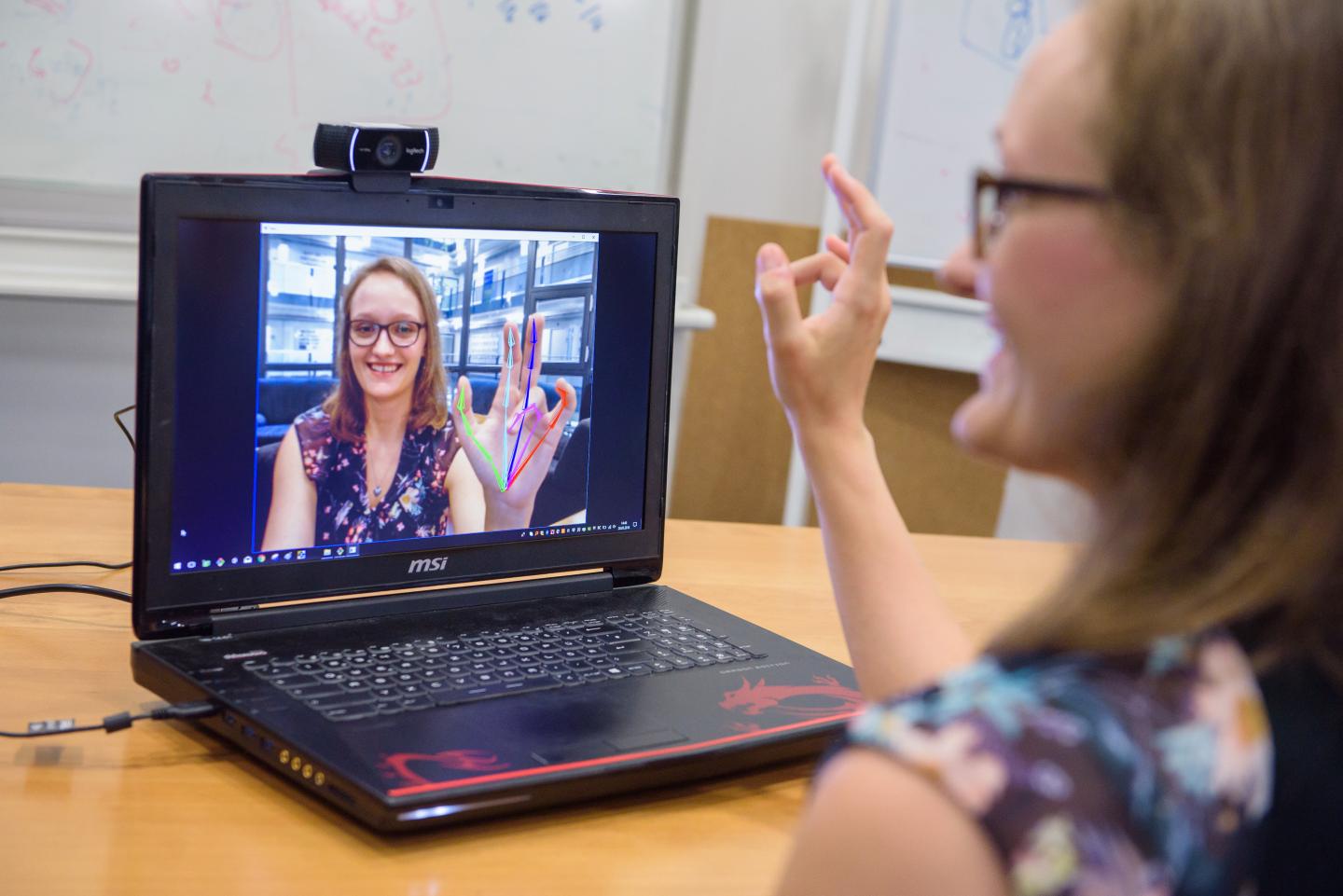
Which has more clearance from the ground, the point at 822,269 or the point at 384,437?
the point at 822,269

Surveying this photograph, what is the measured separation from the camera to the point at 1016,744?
1.24 feet

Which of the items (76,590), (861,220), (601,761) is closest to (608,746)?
(601,761)

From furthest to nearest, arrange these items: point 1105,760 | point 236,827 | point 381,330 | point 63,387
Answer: point 63,387, point 381,330, point 236,827, point 1105,760

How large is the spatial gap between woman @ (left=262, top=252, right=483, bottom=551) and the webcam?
0.21 ft

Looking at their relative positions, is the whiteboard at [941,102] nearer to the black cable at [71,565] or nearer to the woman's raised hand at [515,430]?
the woman's raised hand at [515,430]

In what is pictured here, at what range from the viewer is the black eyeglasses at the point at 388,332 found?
864mm

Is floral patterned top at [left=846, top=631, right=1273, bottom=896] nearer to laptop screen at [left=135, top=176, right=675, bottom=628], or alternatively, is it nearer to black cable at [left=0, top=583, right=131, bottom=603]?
laptop screen at [left=135, top=176, right=675, bottom=628]

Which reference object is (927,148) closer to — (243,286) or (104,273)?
(104,273)

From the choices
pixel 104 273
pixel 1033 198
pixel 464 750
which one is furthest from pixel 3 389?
pixel 1033 198

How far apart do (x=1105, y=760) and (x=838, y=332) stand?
0.45 metres

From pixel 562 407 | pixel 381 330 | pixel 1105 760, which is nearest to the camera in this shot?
pixel 1105 760

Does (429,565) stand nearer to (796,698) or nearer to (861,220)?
(796,698)

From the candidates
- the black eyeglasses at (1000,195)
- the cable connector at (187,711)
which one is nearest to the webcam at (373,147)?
the cable connector at (187,711)

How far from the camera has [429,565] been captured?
93cm
